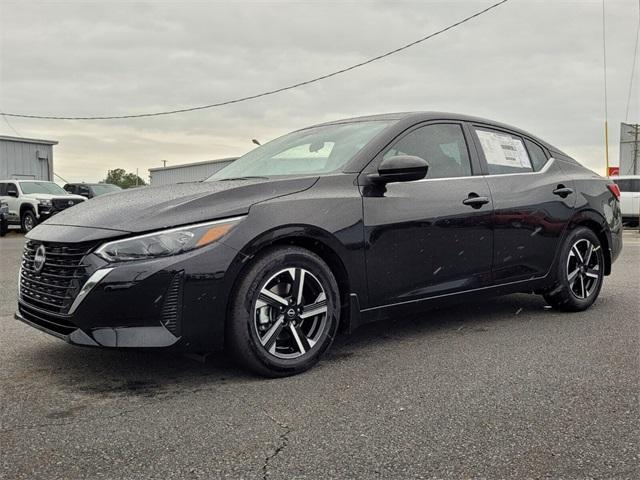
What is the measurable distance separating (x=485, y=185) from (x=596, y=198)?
1.47 metres

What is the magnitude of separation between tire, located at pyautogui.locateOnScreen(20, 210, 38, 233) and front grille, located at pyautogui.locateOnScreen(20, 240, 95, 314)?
17.7 metres

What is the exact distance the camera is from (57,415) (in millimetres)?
2979

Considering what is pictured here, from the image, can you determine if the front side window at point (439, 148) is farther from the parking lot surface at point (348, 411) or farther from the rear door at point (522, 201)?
the parking lot surface at point (348, 411)

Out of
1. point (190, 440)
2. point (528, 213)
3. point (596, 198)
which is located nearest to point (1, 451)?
point (190, 440)

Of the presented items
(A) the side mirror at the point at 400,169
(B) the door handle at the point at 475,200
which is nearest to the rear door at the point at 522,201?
(B) the door handle at the point at 475,200

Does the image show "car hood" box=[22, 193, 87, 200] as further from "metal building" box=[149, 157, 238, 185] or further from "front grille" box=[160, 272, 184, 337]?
"front grille" box=[160, 272, 184, 337]

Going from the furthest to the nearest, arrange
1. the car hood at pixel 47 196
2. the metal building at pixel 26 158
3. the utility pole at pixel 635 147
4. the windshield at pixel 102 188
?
1. the metal building at pixel 26 158
2. the utility pole at pixel 635 147
3. the windshield at pixel 102 188
4. the car hood at pixel 47 196

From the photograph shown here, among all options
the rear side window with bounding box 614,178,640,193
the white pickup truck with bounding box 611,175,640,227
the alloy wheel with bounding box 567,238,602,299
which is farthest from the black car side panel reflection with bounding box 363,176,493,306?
the rear side window with bounding box 614,178,640,193

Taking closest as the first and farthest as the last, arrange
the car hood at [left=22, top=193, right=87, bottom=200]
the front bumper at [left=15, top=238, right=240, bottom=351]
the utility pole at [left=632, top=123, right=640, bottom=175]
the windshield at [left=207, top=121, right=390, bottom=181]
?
the front bumper at [left=15, top=238, right=240, bottom=351] → the windshield at [left=207, top=121, right=390, bottom=181] → the car hood at [left=22, top=193, right=87, bottom=200] → the utility pole at [left=632, top=123, right=640, bottom=175]

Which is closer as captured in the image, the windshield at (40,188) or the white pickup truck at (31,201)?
the white pickup truck at (31,201)

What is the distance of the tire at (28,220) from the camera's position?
1992 cm

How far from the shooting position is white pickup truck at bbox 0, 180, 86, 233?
19766mm

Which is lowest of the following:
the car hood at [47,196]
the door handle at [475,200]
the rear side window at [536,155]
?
the door handle at [475,200]

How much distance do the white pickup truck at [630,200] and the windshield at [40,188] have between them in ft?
55.8
